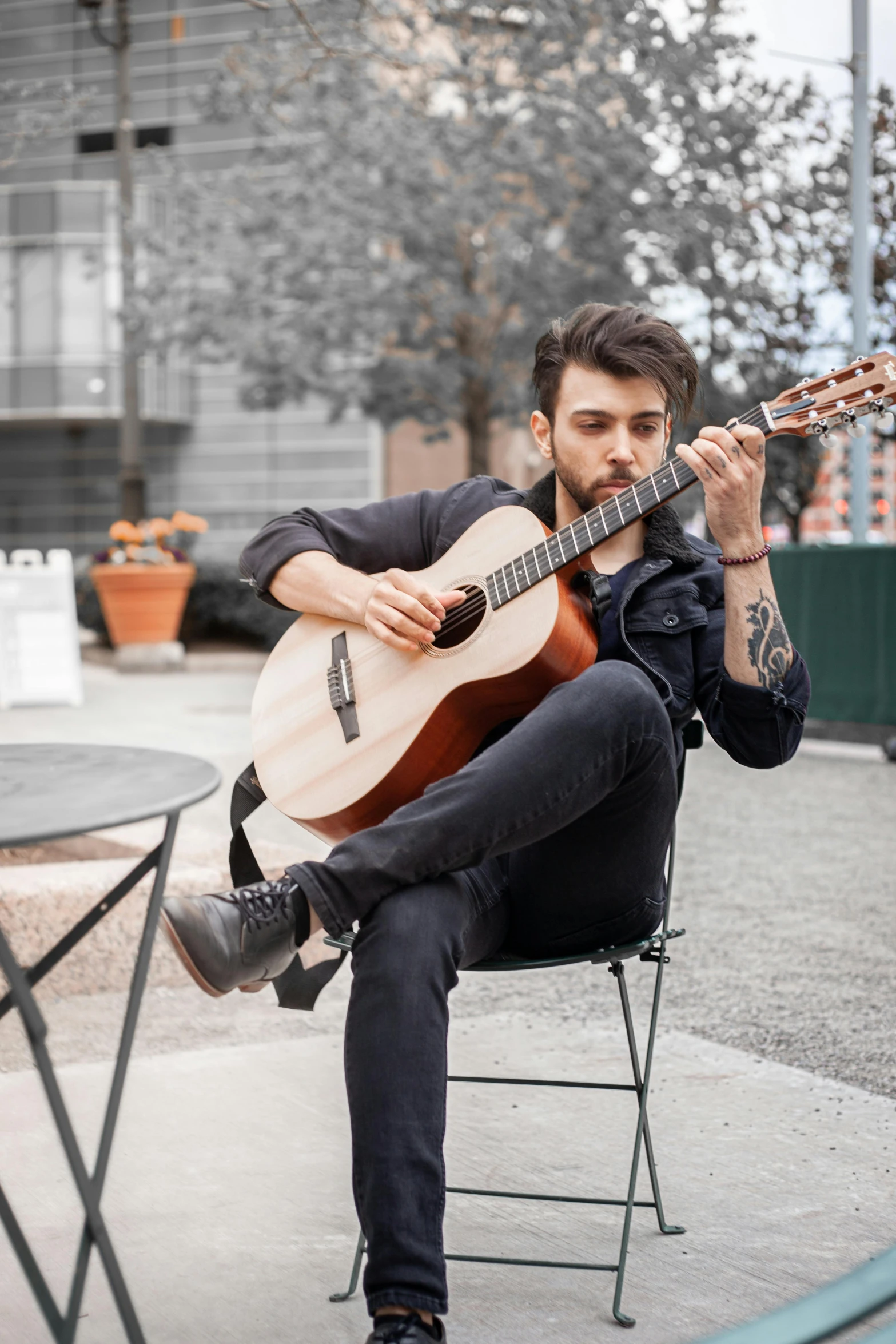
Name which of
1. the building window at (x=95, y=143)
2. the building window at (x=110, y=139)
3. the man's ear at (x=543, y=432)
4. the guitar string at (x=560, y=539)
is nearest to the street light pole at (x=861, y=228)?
the man's ear at (x=543, y=432)

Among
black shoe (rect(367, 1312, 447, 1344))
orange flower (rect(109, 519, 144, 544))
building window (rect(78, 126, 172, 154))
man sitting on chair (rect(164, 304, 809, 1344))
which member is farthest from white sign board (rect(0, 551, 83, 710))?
building window (rect(78, 126, 172, 154))

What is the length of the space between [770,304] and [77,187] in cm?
1698

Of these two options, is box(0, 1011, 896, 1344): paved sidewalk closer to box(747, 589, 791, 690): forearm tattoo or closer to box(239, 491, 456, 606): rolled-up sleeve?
box(747, 589, 791, 690): forearm tattoo

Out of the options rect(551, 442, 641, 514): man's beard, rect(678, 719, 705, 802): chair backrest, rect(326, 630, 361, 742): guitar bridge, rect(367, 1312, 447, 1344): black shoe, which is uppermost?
rect(551, 442, 641, 514): man's beard

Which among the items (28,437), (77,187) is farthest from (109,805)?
(28,437)

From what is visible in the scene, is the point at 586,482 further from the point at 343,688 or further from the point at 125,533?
the point at 125,533

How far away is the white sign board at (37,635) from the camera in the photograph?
11891 mm

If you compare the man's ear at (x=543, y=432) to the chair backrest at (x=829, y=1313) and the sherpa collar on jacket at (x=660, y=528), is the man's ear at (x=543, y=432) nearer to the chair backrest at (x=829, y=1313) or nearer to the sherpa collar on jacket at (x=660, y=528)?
the sherpa collar on jacket at (x=660, y=528)

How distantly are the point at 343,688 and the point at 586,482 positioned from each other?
1.96 feet

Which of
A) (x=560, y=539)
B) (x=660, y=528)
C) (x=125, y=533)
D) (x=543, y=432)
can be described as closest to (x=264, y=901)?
(x=560, y=539)

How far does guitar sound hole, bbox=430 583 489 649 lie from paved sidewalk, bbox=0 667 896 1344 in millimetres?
1048

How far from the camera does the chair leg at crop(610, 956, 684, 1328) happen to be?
86.7 inches

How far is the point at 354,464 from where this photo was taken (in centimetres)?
2762

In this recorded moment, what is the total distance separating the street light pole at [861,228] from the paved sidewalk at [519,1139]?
28.2 feet
